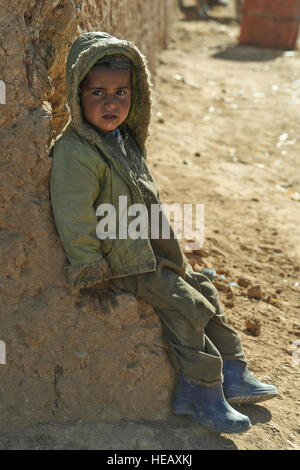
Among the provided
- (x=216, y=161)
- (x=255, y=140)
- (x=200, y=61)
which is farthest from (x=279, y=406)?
(x=200, y=61)

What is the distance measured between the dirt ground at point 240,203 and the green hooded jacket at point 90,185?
68 centimetres

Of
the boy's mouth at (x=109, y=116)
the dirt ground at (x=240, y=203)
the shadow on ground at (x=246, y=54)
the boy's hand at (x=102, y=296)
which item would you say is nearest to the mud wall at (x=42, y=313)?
the boy's hand at (x=102, y=296)

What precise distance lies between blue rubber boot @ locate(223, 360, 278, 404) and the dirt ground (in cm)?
10

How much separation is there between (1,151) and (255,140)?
190 inches

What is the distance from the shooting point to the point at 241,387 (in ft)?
8.93

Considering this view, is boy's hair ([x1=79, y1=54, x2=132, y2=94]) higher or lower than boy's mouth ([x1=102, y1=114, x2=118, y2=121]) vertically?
higher

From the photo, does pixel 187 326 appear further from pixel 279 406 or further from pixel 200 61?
pixel 200 61

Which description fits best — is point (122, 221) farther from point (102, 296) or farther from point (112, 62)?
point (112, 62)

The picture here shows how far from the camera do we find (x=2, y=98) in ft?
7.89

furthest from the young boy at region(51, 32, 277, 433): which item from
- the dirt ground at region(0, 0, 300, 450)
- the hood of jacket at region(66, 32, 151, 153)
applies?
the dirt ground at region(0, 0, 300, 450)

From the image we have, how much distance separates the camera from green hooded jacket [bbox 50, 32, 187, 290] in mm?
2363

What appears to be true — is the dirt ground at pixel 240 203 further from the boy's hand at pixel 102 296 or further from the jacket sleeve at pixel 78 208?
the jacket sleeve at pixel 78 208

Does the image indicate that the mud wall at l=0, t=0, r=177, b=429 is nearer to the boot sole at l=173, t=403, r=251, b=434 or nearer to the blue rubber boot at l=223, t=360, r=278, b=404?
the boot sole at l=173, t=403, r=251, b=434
